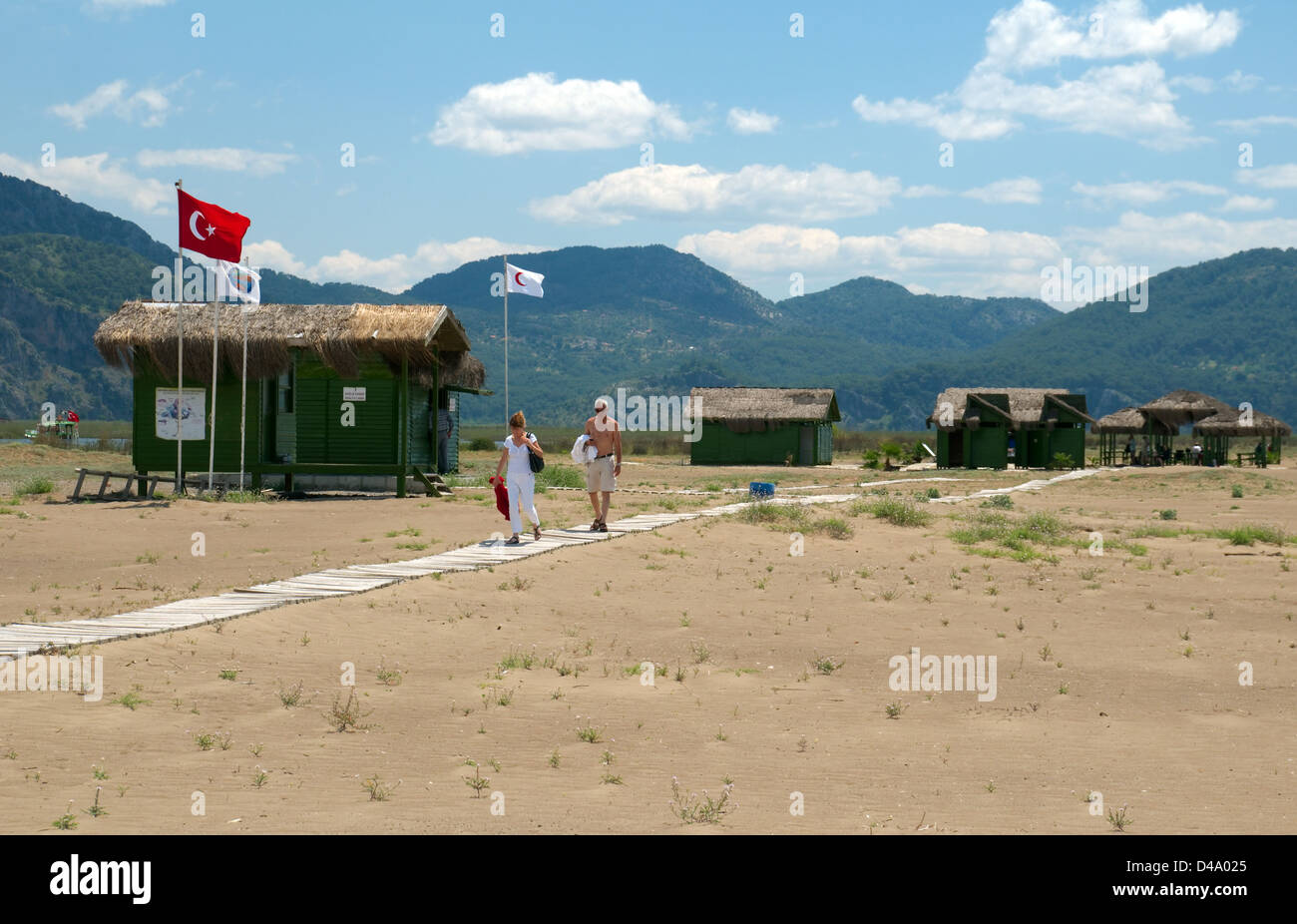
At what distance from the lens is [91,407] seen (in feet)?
485

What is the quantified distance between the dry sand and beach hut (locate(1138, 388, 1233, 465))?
41.0m

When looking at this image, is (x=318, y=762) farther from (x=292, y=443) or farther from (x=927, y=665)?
(x=292, y=443)

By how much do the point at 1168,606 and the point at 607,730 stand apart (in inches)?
288

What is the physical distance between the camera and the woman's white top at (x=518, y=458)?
14.5 m

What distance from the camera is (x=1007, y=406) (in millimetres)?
52125

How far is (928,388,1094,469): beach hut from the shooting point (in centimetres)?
5175

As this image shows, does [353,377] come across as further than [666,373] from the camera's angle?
No

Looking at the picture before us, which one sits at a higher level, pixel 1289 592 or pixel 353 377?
pixel 353 377

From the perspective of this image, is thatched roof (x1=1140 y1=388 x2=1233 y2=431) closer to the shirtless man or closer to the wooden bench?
the wooden bench

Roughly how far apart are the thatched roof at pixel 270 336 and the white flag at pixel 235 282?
2034 millimetres

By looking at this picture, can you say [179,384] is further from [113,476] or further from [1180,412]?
[1180,412]

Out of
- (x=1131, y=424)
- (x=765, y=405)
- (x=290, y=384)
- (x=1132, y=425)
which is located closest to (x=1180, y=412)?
(x=1132, y=425)

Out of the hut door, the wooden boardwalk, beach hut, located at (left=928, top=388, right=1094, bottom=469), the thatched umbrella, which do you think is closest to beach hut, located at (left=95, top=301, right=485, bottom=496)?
the wooden boardwalk
